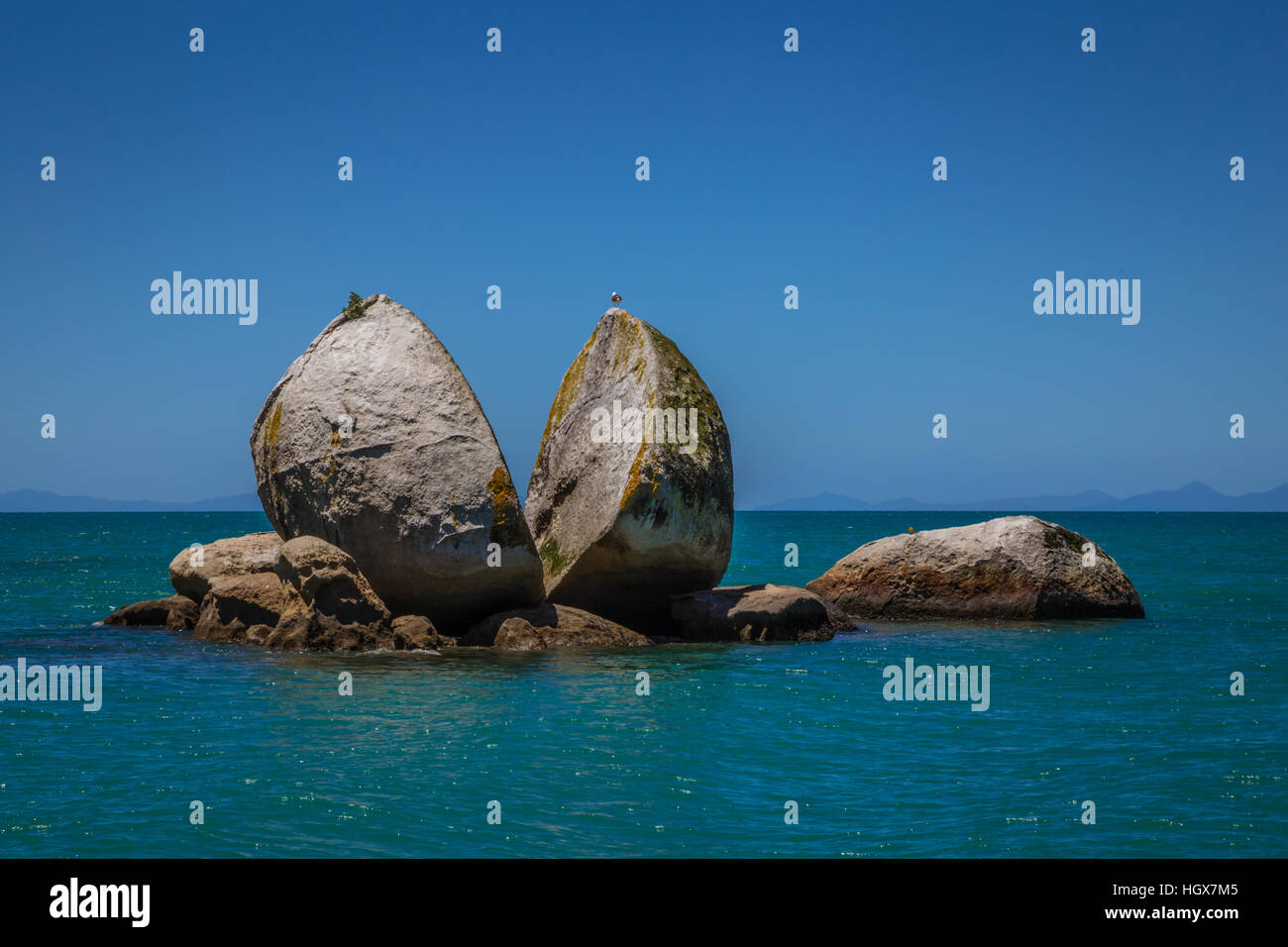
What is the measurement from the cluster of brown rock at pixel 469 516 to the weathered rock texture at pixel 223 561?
4cm

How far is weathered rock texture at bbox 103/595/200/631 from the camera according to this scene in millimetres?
22359

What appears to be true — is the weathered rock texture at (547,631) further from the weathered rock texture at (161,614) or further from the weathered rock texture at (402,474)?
the weathered rock texture at (161,614)

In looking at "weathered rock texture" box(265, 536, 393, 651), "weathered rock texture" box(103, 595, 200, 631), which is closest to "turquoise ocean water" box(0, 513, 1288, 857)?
"weathered rock texture" box(265, 536, 393, 651)

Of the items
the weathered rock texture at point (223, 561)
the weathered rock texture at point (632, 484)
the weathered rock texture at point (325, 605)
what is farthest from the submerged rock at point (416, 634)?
the weathered rock texture at point (223, 561)

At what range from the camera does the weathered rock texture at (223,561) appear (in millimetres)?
21656

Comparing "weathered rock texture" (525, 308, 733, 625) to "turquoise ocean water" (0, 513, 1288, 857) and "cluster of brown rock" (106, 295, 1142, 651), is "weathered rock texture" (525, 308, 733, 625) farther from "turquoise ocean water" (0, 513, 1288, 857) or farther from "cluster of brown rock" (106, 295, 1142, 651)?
"turquoise ocean water" (0, 513, 1288, 857)

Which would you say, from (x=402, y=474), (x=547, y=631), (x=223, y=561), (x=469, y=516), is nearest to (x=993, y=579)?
(x=547, y=631)

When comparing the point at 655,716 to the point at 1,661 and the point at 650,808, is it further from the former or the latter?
the point at 1,661

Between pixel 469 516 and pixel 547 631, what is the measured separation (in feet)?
7.62

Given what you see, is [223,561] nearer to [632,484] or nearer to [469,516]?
[469,516]

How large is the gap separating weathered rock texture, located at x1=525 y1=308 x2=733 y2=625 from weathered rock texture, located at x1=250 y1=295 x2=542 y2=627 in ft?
4.09
